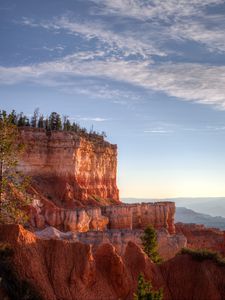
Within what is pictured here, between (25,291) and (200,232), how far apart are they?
77406 mm

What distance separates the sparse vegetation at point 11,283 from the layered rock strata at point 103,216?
3596 cm

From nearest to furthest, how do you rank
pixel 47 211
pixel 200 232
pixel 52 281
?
pixel 52 281, pixel 47 211, pixel 200 232

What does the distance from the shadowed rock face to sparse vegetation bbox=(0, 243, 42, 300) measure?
0.48 meters

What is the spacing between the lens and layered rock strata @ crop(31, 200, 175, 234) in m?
65.4

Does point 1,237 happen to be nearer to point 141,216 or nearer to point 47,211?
point 47,211

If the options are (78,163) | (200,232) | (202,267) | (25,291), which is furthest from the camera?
(200,232)

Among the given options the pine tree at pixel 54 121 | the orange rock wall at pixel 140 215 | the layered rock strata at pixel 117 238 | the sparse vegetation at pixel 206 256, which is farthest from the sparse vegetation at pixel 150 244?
the pine tree at pixel 54 121

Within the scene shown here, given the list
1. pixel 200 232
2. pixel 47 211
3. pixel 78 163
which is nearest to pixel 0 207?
pixel 47 211

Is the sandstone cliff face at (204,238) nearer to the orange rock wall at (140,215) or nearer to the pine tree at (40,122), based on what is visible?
the orange rock wall at (140,215)

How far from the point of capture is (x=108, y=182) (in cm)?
10475

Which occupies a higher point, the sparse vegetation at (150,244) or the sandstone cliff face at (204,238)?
the sparse vegetation at (150,244)

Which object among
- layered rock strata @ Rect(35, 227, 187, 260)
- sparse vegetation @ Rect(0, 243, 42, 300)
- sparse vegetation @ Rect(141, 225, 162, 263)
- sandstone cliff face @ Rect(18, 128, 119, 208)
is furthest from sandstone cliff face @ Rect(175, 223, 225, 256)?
sparse vegetation @ Rect(0, 243, 42, 300)

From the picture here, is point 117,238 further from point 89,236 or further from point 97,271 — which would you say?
point 97,271

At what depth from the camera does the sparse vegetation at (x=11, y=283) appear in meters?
23.5
